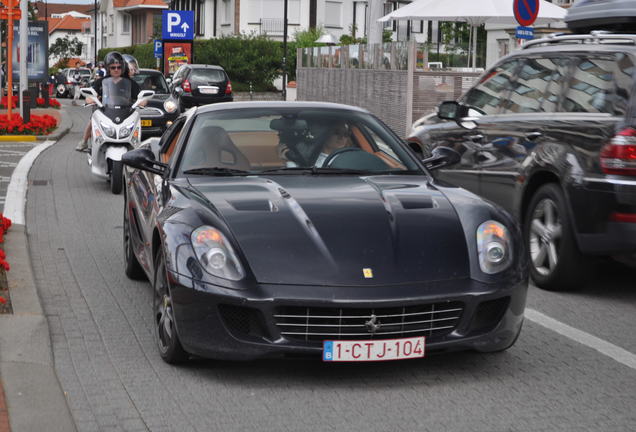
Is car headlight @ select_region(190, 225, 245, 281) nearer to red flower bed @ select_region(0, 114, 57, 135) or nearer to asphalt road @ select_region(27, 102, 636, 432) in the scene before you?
asphalt road @ select_region(27, 102, 636, 432)

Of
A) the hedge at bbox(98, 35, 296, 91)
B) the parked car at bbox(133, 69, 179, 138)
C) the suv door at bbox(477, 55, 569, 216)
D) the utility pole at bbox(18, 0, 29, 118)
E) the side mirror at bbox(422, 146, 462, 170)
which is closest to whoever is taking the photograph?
the side mirror at bbox(422, 146, 462, 170)

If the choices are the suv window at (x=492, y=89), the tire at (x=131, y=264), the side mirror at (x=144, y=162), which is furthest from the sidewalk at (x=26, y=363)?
the suv window at (x=492, y=89)

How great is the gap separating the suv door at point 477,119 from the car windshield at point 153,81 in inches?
585

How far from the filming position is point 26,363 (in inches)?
228

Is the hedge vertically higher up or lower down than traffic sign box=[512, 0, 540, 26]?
lower down

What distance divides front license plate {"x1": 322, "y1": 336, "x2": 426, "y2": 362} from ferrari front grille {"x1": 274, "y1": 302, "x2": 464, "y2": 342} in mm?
29

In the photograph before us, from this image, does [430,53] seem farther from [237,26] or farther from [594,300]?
[237,26]

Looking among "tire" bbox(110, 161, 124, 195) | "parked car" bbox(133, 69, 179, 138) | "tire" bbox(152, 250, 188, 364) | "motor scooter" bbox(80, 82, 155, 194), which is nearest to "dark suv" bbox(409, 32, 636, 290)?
"tire" bbox(152, 250, 188, 364)

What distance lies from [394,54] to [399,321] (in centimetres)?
2028

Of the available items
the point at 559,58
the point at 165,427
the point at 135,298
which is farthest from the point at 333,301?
the point at 559,58

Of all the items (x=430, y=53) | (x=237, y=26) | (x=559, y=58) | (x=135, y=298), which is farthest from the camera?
(x=237, y=26)

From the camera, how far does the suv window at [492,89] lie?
9.49 meters

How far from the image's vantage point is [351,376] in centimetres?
568

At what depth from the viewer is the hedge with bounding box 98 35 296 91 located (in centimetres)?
5988
